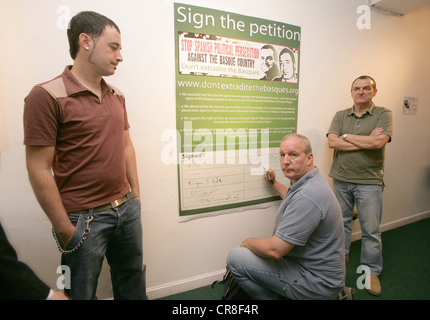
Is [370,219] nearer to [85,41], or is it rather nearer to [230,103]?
[230,103]

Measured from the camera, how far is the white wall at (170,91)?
1196mm

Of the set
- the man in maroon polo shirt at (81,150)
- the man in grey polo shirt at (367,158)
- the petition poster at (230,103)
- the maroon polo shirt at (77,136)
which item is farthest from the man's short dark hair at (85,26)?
the man in grey polo shirt at (367,158)

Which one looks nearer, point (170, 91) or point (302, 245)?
point (302, 245)

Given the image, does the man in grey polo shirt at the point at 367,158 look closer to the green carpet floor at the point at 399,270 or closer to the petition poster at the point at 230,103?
the green carpet floor at the point at 399,270

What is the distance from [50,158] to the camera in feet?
2.99

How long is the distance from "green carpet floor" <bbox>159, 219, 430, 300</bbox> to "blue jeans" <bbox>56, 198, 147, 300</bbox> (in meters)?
0.57

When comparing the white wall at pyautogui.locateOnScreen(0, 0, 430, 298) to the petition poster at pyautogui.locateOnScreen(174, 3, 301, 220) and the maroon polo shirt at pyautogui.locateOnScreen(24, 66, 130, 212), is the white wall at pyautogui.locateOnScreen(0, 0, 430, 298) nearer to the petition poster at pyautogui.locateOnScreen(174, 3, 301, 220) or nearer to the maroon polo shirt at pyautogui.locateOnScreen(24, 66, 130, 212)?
the petition poster at pyautogui.locateOnScreen(174, 3, 301, 220)

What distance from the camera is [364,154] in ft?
6.21

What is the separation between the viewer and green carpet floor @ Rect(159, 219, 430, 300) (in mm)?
1725

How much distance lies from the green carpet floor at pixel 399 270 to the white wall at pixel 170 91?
134 mm

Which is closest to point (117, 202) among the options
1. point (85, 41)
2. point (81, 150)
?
point (81, 150)

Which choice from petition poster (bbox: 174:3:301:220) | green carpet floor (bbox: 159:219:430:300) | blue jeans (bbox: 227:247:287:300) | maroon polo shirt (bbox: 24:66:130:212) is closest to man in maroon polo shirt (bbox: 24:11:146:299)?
maroon polo shirt (bbox: 24:66:130:212)

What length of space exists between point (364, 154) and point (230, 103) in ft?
4.26

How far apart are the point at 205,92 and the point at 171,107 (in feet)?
0.93
